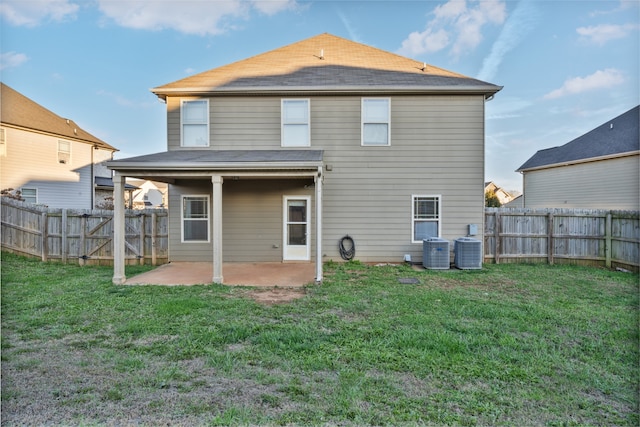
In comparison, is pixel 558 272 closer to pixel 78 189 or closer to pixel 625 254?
pixel 625 254

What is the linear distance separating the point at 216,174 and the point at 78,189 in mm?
14812

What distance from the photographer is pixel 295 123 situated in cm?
889

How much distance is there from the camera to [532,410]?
96.7 inches

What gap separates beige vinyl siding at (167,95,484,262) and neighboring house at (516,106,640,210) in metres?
9.21

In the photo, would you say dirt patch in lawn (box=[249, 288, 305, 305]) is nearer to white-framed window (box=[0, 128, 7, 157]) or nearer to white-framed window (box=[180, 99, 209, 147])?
white-framed window (box=[180, 99, 209, 147])

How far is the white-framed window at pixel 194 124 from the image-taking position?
8.96m

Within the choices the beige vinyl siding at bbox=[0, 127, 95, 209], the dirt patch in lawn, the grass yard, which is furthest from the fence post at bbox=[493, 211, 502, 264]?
the beige vinyl siding at bbox=[0, 127, 95, 209]

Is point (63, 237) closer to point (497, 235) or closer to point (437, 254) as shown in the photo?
point (437, 254)

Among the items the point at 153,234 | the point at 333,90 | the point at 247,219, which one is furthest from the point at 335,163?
the point at 153,234

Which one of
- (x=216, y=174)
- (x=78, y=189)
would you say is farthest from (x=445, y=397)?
(x=78, y=189)

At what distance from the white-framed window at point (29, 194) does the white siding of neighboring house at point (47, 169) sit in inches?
5.7

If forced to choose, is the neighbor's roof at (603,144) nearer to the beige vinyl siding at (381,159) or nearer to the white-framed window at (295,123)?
the beige vinyl siding at (381,159)

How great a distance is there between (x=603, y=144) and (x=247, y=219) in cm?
1690

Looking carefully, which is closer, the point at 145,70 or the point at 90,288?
the point at 90,288
